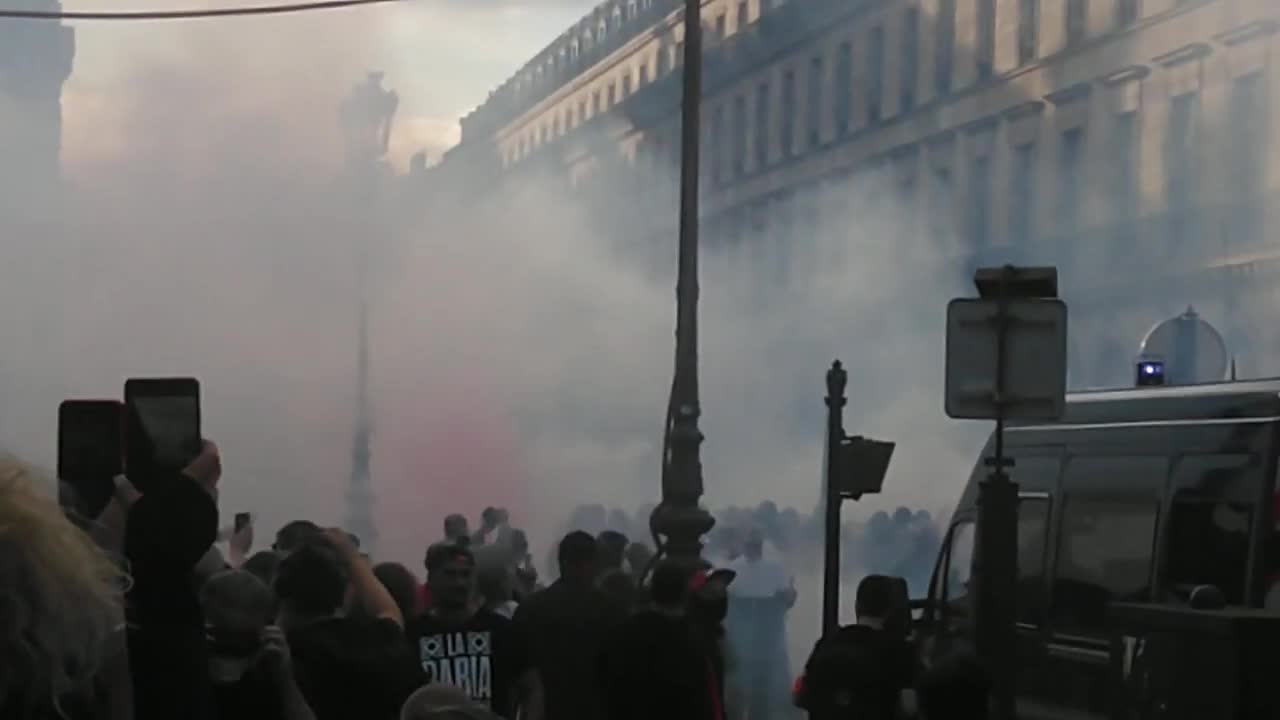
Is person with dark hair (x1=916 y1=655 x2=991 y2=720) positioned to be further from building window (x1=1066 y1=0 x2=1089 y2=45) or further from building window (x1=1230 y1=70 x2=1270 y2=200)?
building window (x1=1066 y1=0 x2=1089 y2=45)

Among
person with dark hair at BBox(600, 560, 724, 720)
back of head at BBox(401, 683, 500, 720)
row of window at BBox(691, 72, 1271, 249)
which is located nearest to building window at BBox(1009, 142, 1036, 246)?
row of window at BBox(691, 72, 1271, 249)

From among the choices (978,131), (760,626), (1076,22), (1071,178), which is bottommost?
(760,626)

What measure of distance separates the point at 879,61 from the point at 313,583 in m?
16.7

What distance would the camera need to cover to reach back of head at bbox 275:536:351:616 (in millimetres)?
5223

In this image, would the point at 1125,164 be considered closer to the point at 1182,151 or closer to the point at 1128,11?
the point at 1182,151

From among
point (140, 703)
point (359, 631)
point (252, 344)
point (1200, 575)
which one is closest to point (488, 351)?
point (252, 344)

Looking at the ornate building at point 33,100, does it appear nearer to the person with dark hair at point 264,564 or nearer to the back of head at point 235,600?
the person with dark hair at point 264,564

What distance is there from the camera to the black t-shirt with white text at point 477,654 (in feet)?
21.3

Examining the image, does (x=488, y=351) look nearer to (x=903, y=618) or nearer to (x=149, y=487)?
(x=903, y=618)

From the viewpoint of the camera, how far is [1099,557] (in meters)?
8.98

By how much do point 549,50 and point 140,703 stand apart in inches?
721

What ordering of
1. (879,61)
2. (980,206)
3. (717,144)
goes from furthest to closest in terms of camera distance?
(717,144) → (879,61) → (980,206)

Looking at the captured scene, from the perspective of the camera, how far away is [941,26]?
68.2ft

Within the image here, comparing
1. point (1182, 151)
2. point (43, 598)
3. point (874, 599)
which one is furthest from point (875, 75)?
point (43, 598)
